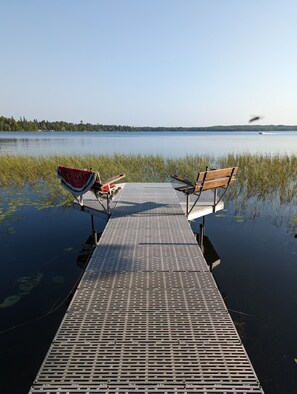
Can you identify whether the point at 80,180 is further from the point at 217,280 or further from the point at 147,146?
the point at 147,146

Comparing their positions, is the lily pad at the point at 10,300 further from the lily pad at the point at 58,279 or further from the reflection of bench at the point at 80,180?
the reflection of bench at the point at 80,180

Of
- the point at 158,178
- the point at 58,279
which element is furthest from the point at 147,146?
the point at 58,279

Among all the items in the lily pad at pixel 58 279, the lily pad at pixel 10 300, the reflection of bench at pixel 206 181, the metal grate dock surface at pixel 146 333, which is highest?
the reflection of bench at pixel 206 181

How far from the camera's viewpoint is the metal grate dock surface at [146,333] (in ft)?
6.36

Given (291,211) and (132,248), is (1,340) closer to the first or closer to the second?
(132,248)

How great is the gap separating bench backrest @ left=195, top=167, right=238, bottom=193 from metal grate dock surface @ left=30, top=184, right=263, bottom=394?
175cm

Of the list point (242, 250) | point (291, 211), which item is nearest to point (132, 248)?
point (242, 250)

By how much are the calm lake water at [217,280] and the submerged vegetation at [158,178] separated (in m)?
1.20

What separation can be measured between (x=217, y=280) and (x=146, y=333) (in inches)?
100

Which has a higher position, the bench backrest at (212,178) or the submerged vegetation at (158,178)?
the bench backrest at (212,178)

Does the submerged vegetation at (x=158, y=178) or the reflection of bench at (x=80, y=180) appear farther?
the submerged vegetation at (x=158, y=178)

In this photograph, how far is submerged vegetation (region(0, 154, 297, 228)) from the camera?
29.0 feet

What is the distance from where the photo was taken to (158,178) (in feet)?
41.9

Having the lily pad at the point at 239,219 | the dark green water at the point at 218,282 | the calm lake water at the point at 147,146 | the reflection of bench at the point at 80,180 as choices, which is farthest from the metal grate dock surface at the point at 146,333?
the calm lake water at the point at 147,146
